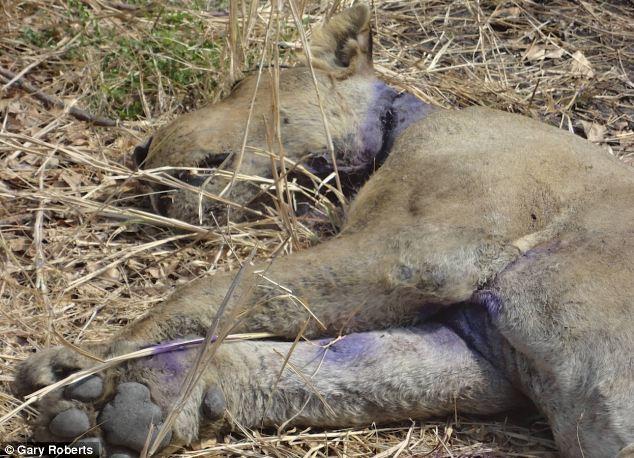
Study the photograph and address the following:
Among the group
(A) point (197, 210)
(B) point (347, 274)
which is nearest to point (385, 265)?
(B) point (347, 274)

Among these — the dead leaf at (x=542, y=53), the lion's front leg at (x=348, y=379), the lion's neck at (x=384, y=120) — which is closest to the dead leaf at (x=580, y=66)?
the dead leaf at (x=542, y=53)

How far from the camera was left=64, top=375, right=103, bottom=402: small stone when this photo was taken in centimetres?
281

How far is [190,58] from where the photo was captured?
5293 mm

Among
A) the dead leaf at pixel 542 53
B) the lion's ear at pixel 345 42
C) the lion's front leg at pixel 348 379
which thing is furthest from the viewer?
the dead leaf at pixel 542 53

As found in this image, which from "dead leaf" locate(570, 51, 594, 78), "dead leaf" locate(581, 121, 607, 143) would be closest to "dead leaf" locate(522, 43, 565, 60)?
"dead leaf" locate(570, 51, 594, 78)

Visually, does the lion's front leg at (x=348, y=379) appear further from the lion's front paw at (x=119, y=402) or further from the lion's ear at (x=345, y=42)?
the lion's ear at (x=345, y=42)

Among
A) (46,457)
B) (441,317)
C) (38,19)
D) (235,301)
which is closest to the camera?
(46,457)

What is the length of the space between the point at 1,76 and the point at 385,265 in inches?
114

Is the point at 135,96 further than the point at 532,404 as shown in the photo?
Yes

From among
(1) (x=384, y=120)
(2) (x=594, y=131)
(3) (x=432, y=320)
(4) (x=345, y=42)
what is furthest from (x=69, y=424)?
(2) (x=594, y=131)

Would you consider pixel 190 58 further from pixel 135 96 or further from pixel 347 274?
pixel 347 274

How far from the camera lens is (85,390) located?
2.82m

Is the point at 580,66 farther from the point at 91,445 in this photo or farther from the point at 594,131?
the point at 91,445

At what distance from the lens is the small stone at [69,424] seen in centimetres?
274
